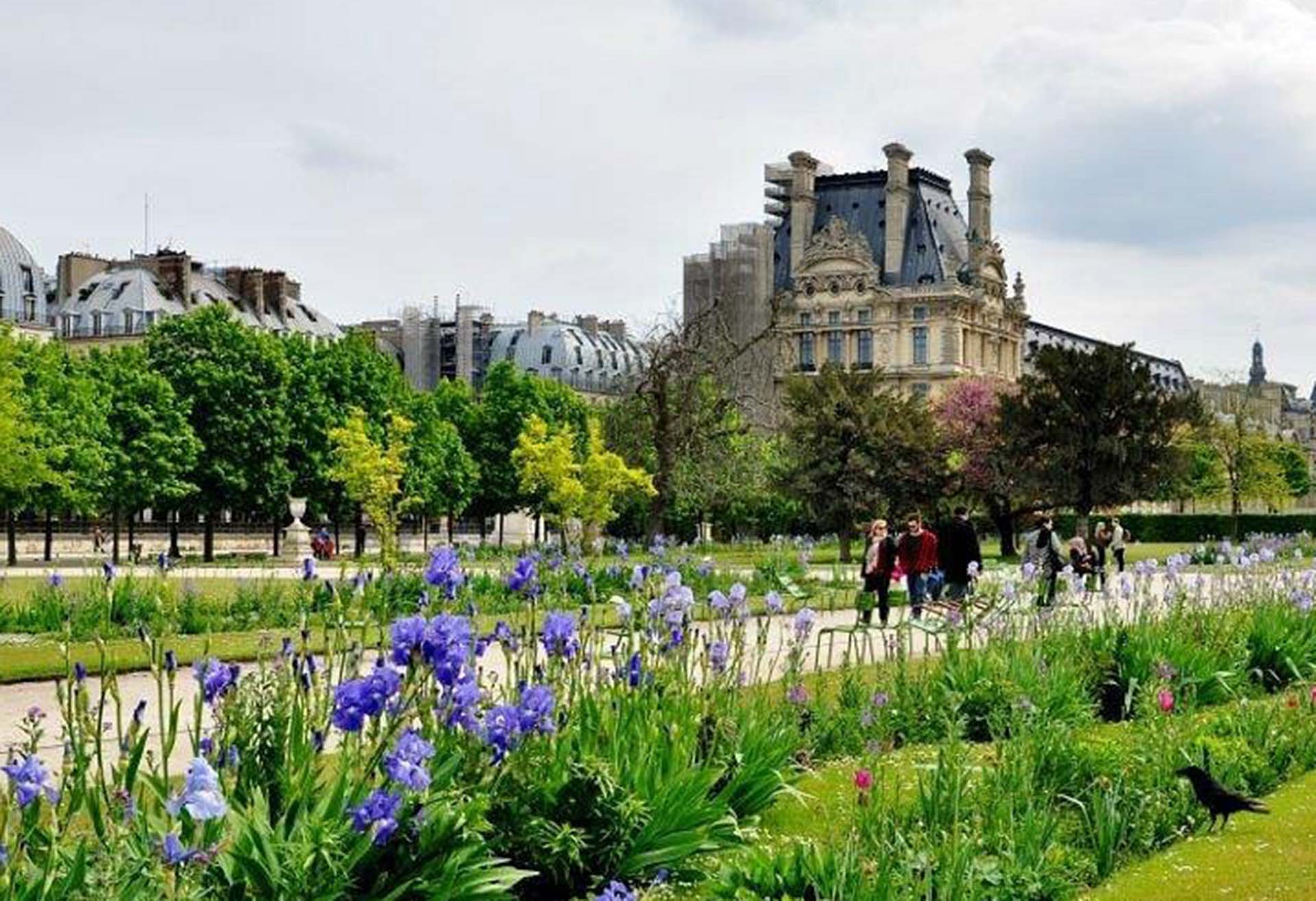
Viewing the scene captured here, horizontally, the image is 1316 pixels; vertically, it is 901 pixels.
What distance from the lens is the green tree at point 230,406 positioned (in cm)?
4597

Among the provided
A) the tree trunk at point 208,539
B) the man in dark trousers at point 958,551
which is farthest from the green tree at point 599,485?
the man in dark trousers at point 958,551

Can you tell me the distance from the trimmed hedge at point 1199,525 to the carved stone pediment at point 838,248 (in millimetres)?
33058

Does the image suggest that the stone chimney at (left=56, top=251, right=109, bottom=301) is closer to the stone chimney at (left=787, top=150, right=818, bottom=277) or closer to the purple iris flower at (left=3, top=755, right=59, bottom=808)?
the stone chimney at (left=787, top=150, right=818, bottom=277)

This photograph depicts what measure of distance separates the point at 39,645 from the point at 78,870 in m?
12.6

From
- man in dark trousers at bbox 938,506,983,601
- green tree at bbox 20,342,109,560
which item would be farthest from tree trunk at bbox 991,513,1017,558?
man in dark trousers at bbox 938,506,983,601

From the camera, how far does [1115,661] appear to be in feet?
37.4

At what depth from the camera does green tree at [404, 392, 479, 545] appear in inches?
2099

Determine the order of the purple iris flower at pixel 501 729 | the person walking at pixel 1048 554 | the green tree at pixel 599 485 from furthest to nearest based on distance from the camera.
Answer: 1. the green tree at pixel 599 485
2. the person walking at pixel 1048 554
3. the purple iris flower at pixel 501 729

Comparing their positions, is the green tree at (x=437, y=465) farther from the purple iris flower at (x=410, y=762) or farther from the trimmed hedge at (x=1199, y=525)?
the purple iris flower at (x=410, y=762)

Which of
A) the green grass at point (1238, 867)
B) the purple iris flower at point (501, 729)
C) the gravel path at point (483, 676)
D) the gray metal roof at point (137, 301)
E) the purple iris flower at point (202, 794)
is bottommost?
the green grass at point (1238, 867)

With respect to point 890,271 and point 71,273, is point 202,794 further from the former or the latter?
point 890,271

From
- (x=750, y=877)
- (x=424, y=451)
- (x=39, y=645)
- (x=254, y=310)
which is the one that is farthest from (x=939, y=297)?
(x=750, y=877)

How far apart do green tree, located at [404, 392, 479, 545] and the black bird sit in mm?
44652

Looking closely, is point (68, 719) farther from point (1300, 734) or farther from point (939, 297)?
point (939, 297)
